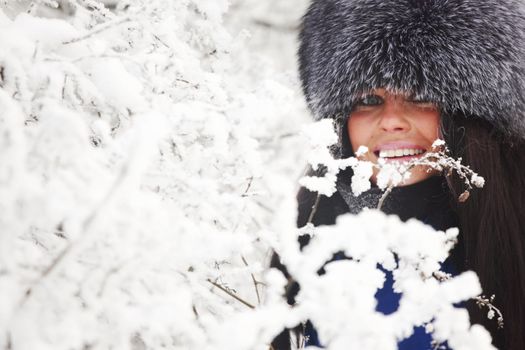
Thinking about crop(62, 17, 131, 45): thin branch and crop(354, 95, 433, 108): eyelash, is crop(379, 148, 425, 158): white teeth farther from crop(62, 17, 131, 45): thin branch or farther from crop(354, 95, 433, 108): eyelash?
crop(62, 17, 131, 45): thin branch

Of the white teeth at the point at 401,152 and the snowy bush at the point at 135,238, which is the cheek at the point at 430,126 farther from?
the snowy bush at the point at 135,238

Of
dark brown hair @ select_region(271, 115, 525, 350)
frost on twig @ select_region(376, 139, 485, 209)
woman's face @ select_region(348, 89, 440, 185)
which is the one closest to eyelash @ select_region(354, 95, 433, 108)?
woman's face @ select_region(348, 89, 440, 185)

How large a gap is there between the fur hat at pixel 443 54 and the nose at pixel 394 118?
13cm

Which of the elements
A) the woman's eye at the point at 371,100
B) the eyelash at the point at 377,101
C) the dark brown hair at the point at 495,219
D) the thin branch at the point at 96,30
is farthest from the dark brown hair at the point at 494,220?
the thin branch at the point at 96,30

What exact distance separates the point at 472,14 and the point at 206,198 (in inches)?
65.5

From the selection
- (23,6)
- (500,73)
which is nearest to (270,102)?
(23,6)

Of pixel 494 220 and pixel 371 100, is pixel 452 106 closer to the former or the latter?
pixel 371 100

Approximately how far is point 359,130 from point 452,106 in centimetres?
50

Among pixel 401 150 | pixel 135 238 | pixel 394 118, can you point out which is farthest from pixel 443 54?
pixel 135 238

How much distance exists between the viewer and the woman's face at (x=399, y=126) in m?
2.15

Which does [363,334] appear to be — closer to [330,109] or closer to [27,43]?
[27,43]

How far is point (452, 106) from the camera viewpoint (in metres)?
2.00

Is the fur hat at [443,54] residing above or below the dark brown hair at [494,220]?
above

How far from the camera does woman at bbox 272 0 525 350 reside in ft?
6.25
